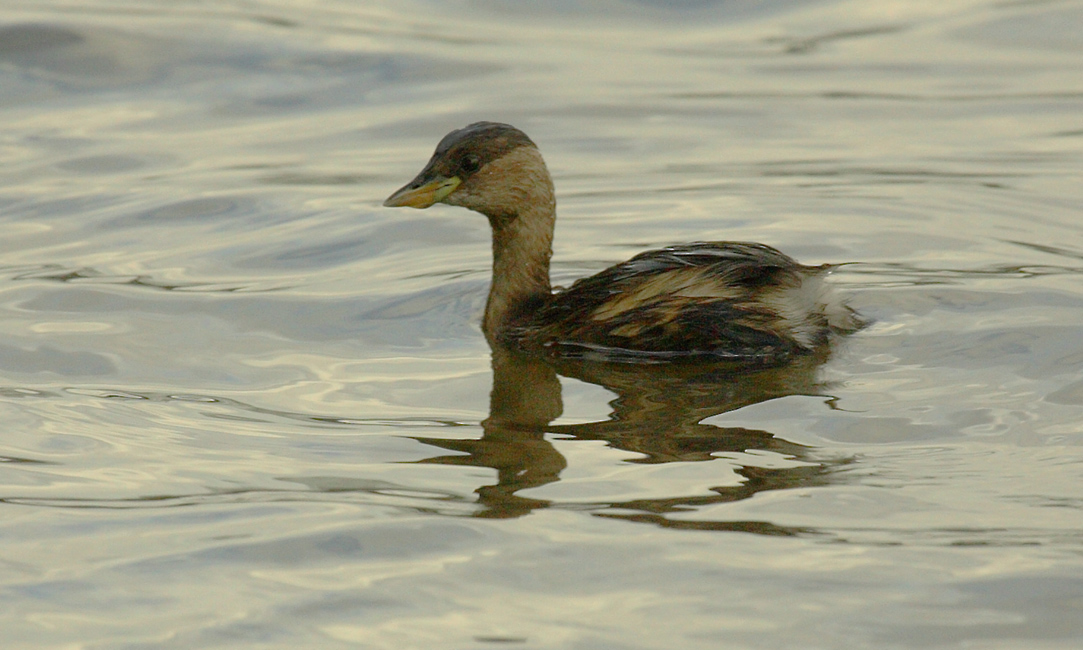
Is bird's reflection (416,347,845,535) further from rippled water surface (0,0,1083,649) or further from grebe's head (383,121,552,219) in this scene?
grebe's head (383,121,552,219)

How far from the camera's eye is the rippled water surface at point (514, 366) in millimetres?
4324

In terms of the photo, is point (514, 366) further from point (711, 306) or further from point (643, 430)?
point (643, 430)

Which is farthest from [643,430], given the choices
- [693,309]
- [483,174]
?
[483,174]

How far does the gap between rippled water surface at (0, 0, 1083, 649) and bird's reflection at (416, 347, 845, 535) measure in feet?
0.07

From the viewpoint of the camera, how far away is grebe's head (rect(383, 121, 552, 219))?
6.95 m

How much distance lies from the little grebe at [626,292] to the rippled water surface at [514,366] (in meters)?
0.18

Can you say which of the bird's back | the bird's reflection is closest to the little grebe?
the bird's back

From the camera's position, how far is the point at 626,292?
6.47 m

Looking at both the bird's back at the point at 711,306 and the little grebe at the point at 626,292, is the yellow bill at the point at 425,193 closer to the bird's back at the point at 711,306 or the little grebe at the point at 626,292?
the little grebe at the point at 626,292

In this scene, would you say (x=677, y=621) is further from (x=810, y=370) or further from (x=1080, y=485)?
(x=810, y=370)

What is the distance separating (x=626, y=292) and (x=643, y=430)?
972 mm

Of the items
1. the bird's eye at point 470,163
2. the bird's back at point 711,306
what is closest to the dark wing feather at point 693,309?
the bird's back at point 711,306

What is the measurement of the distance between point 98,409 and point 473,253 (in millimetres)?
2642

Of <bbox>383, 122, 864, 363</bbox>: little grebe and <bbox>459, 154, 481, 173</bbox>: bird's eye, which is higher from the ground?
<bbox>459, 154, 481, 173</bbox>: bird's eye
